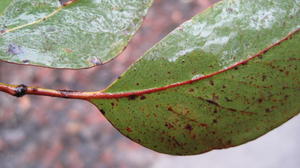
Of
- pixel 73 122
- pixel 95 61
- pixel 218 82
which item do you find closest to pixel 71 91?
pixel 95 61

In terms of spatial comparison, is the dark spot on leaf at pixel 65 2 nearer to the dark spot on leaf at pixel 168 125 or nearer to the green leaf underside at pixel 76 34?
the green leaf underside at pixel 76 34

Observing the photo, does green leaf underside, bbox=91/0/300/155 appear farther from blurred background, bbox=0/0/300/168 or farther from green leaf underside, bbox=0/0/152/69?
blurred background, bbox=0/0/300/168

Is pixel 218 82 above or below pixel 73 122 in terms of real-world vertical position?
above

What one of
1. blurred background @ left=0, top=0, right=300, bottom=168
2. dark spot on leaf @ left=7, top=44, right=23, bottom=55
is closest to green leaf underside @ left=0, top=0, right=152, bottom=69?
dark spot on leaf @ left=7, top=44, right=23, bottom=55

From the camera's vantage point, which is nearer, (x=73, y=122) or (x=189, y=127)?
(x=189, y=127)

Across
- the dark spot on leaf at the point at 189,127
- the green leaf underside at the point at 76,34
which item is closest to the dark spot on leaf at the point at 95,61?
the green leaf underside at the point at 76,34

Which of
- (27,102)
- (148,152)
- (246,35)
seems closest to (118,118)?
(246,35)

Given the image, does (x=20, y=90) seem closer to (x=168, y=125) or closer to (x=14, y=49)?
(x=14, y=49)
